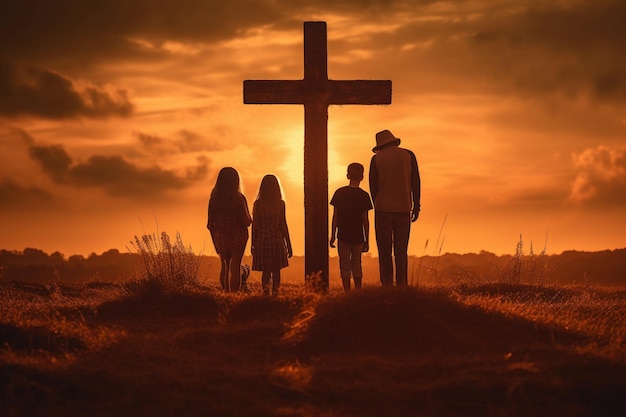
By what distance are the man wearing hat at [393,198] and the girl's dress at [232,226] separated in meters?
2.81

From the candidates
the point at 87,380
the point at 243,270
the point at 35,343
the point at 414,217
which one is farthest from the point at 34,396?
the point at 243,270

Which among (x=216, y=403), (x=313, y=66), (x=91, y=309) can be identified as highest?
(x=313, y=66)

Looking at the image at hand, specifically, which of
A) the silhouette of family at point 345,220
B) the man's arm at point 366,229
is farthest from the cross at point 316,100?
the man's arm at point 366,229

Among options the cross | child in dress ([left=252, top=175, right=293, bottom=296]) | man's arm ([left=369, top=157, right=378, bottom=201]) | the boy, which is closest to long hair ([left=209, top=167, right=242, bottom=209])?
child in dress ([left=252, top=175, right=293, bottom=296])

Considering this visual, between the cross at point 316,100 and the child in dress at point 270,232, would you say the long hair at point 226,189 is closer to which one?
the child in dress at point 270,232

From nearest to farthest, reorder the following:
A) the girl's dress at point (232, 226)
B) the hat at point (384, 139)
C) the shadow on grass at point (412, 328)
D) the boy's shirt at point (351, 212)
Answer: the shadow on grass at point (412, 328) < the hat at point (384, 139) < the boy's shirt at point (351, 212) < the girl's dress at point (232, 226)

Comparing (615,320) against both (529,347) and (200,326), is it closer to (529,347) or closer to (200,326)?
(529,347)

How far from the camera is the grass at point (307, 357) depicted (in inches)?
262

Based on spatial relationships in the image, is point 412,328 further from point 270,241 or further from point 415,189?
point 270,241

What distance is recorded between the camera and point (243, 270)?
1443 centimetres

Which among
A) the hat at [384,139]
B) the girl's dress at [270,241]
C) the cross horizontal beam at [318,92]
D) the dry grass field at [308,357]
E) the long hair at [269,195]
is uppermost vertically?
the cross horizontal beam at [318,92]

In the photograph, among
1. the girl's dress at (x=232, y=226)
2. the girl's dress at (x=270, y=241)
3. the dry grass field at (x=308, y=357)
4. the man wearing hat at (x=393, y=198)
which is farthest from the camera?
the girl's dress at (x=232, y=226)

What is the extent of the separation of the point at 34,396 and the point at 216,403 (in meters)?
1.61

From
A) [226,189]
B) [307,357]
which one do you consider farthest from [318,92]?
[307,357]
